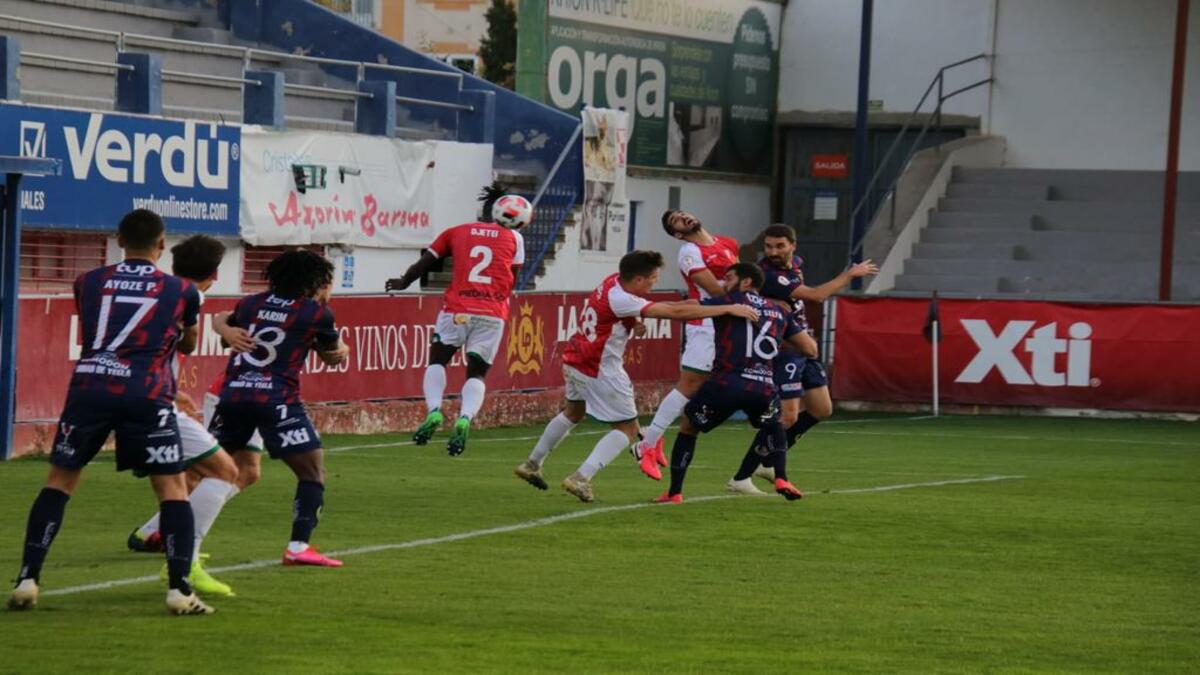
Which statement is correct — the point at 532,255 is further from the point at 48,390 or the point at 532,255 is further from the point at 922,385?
the point at 48,390

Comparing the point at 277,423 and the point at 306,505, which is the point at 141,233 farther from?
the point at 306,505

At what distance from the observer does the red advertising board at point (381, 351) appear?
19203 mm

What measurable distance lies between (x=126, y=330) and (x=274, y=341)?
56.2 inches

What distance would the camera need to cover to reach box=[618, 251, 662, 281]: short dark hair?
1496cm

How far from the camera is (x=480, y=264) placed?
1781 cm

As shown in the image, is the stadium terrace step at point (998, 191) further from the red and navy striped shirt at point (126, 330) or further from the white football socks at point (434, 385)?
the red and navy striped shirt at point (126, 330)

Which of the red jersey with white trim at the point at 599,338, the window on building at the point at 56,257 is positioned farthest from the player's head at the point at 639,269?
the window on building at the point at 56,257

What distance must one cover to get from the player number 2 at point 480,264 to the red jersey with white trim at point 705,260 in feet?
5.23

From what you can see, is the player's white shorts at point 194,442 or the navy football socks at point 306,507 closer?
the player's white shorts at point 194,442

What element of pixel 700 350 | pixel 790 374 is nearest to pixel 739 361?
pixel 790 374

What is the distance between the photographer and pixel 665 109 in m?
42.8

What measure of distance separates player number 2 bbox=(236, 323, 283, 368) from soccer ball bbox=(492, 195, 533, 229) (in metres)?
6.91

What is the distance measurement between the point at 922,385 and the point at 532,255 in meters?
7.83

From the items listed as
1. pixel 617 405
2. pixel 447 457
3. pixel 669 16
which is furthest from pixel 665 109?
pixel 617 405
